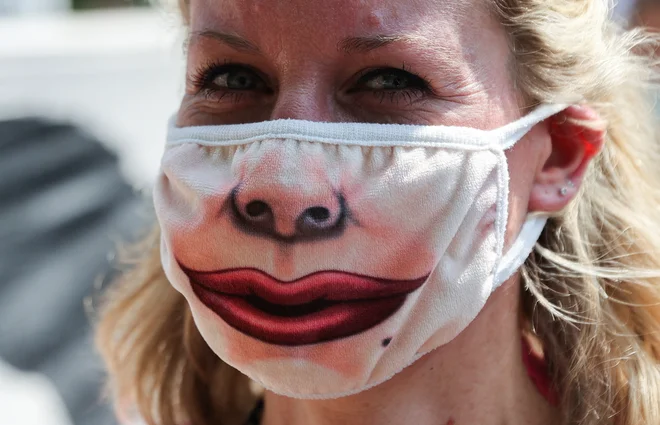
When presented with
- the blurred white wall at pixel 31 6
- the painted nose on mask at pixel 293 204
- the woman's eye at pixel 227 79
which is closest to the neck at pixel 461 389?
the painted nose on mask at pixel 293 204

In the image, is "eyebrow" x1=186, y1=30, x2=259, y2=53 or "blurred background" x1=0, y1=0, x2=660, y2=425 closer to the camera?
"eyebrow" x1=186, y1=30, x2=259, y2=53

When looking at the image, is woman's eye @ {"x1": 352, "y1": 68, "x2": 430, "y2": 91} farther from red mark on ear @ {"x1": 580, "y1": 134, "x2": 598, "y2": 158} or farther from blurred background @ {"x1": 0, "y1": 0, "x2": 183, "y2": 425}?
blurred background @ {"x1": 0, "y1": 0, "x2": 183, "y2": 425}

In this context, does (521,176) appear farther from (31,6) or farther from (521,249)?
(31,6)

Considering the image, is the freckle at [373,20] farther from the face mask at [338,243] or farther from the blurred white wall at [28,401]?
the blurred white wall at [28,401]

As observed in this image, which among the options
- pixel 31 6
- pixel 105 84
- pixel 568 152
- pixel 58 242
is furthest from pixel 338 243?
pixel 31 6

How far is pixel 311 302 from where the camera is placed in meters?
1.60

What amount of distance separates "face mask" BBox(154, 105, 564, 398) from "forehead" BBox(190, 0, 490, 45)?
175 millimetres

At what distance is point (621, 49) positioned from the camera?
6.65 feet

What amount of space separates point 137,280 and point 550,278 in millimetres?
1185

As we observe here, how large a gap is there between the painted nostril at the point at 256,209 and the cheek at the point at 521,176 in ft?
1.66

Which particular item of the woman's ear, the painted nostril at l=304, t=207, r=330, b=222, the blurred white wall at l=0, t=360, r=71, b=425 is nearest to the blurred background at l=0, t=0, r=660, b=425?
the blurred white wall at l=0, t=360, r=71, b=425

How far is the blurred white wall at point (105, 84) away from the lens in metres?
3.57

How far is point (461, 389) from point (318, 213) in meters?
0.56

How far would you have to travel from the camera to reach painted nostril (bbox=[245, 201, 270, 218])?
1577 mm
